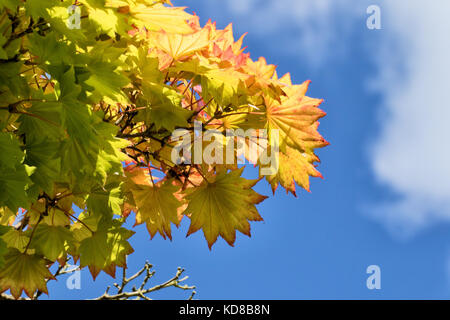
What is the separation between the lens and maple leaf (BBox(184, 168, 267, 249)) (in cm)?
207

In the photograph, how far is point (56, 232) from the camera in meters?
2.18

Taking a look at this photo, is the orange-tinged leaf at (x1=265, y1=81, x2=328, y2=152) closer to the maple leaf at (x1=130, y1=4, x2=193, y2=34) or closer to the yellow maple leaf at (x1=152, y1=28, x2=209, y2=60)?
the yellow maple leaf at (x1=152, y1=28, x2=209, y2=60)

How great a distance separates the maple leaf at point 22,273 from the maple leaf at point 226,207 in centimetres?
87

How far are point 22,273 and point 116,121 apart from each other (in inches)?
36.6

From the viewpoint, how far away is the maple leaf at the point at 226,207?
2.07 metres

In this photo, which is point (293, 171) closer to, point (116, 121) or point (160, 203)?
point (160, 203)

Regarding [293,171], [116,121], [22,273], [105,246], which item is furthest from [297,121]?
[22,273]

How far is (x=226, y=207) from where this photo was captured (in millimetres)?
2088

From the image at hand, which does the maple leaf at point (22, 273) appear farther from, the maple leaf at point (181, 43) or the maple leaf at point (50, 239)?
the maple leaf at point (181, 43)

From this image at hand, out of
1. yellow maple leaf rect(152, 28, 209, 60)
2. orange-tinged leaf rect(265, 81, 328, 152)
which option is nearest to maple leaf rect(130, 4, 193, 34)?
yellow maple leaf rect(152, 28, 209, 60)

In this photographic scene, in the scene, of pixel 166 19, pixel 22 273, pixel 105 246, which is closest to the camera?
pixel 166 19
